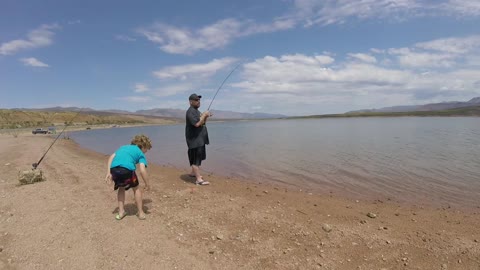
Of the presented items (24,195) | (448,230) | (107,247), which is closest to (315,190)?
(448,230)

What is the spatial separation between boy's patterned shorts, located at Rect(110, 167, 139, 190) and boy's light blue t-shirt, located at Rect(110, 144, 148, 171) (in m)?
0.09

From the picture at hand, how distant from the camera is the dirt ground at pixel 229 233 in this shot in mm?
4754

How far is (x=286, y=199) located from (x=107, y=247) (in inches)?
187

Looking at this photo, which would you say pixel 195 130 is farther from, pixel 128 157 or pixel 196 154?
pixel 128 157

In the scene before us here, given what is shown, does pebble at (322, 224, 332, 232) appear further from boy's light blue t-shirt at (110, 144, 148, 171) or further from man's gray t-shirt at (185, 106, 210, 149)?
man's gray t-shirt at (185, 106, 210, 149)

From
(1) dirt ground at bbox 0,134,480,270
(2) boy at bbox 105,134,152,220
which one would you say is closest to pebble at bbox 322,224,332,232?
(1) dirt ground at bbox 0,134,480,270

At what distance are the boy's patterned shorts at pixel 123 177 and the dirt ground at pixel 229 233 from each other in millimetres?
822

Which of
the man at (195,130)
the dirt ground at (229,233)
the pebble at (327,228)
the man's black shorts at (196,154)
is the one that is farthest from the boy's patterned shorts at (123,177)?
the pebble at (327,228)

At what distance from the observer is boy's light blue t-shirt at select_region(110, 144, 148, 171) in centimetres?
615

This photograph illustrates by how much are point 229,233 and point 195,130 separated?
4278 mm

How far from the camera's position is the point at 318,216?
6719mm

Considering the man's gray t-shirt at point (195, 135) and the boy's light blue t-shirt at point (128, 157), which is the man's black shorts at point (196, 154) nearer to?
the man's gray t-shirt at point (195, 135)

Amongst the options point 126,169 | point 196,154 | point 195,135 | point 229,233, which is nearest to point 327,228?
point 229,233

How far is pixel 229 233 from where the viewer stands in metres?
5.75
